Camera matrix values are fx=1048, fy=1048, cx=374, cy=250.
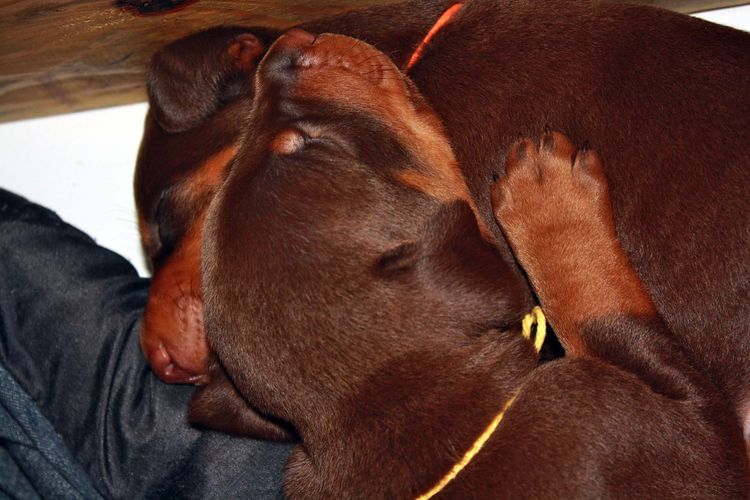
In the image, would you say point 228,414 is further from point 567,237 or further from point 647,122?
point 647,122

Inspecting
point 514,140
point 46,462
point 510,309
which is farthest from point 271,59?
point 46,462

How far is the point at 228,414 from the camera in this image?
8.98 ft

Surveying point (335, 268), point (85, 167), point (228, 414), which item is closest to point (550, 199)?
point (335, 268)

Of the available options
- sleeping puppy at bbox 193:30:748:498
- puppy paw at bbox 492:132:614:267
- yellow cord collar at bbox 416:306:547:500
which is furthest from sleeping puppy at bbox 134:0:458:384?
yellow cord collar at bbox 416:306:547:500

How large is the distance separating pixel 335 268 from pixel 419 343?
0.82 feet

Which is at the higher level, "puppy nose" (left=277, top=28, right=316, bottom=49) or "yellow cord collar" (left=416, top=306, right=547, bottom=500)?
"puppy nose" (left=277, top=28, right=316, bottom=49)

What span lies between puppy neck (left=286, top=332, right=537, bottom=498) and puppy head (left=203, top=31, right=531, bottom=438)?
3cm

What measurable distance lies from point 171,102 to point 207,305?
2.69 ft

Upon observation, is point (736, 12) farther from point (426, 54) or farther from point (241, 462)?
point (241, 462)

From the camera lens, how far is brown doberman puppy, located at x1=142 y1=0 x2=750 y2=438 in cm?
266

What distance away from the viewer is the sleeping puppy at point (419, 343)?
233 cm

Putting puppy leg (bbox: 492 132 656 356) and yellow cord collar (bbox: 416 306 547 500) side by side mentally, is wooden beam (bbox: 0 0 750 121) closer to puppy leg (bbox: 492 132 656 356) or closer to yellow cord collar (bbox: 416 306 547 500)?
puppy leg (bbox: 492 132 656 356)

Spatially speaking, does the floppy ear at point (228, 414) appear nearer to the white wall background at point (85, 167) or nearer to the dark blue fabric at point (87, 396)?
the dark blue fabric at point (87, 396)

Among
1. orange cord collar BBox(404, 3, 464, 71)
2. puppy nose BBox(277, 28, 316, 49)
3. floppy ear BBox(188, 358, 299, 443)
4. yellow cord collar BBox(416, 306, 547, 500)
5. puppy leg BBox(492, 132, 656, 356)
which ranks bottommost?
floppy ear BBox(188, 358, 299, 443)
